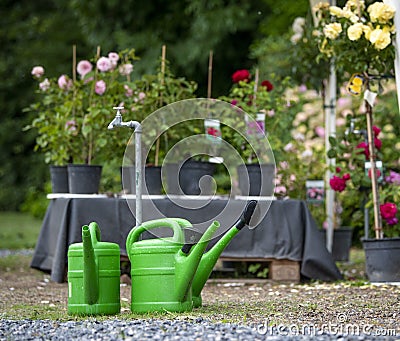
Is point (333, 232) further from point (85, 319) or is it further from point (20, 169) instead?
point (20, 169)

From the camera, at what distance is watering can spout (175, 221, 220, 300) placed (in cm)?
363

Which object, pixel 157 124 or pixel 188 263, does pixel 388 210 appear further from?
pixel 188 263

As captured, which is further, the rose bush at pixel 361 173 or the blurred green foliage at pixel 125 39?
the blurred green foliage at pixel 125 39

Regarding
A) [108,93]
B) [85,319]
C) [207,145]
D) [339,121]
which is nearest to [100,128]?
[108,93]

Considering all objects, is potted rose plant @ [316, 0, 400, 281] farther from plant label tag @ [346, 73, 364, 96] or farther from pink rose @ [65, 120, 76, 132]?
pink rose @ [65, 120, 76, 132]

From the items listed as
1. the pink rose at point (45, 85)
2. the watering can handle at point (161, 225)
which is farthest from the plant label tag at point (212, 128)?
the watering can handle at point (161, 225)

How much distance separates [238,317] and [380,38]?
200 cm

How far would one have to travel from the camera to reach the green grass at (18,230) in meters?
10.2

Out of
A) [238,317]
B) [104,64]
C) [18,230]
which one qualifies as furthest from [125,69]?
[18,230]

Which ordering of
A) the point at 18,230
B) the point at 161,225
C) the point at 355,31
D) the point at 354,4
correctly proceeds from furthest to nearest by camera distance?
1. the point at 18,230
2. the point at 354,4
3. the point at 355,31
4. the point at 161,225

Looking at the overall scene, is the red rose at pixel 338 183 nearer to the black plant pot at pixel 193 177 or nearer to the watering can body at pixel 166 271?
the black plant pot at pixel 193 177

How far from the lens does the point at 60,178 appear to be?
5934mm

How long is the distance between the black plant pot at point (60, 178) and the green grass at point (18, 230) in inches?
158

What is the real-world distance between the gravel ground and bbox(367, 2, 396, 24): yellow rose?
4.91ft
